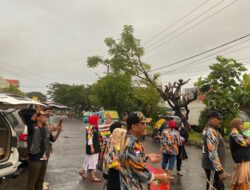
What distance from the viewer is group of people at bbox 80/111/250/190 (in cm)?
341

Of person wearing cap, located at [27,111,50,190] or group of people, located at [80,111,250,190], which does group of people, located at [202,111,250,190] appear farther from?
person wearing cap, located at [27,111,50,190]

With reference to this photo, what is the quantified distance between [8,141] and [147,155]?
3254 mm

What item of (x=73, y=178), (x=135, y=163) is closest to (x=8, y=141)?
(x=73, y=178)

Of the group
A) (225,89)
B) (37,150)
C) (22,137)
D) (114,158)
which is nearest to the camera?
(114,158)

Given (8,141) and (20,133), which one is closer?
(8,141)

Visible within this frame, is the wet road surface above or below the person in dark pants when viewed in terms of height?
below

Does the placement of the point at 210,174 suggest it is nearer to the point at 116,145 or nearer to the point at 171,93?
the point at 116,145

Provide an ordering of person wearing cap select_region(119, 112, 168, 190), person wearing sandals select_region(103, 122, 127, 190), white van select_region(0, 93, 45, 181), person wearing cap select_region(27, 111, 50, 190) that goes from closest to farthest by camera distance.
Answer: person wearing cap select_region(119, 112, 168, 190) → person wearing sandals select_region(103, 122, 127, 190) → white van select_region(0, 93, 45, 181) → person wearing cap select_region(27, 111, 50, 190)

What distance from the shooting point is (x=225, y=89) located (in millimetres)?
19391

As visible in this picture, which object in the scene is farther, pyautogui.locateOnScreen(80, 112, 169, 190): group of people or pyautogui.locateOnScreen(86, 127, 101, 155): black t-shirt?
pyautogui.locateOnScreen(86, 127, 101, 155): black t-shirt

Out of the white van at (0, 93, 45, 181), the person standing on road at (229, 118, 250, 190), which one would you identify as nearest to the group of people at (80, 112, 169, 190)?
the white van at (0, 93, 45, 181)

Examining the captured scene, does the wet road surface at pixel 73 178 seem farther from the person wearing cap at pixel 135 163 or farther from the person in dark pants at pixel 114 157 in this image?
the person wearing cap at pixel 135 163

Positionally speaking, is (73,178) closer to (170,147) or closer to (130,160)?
(170,147)

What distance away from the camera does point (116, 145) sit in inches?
146
